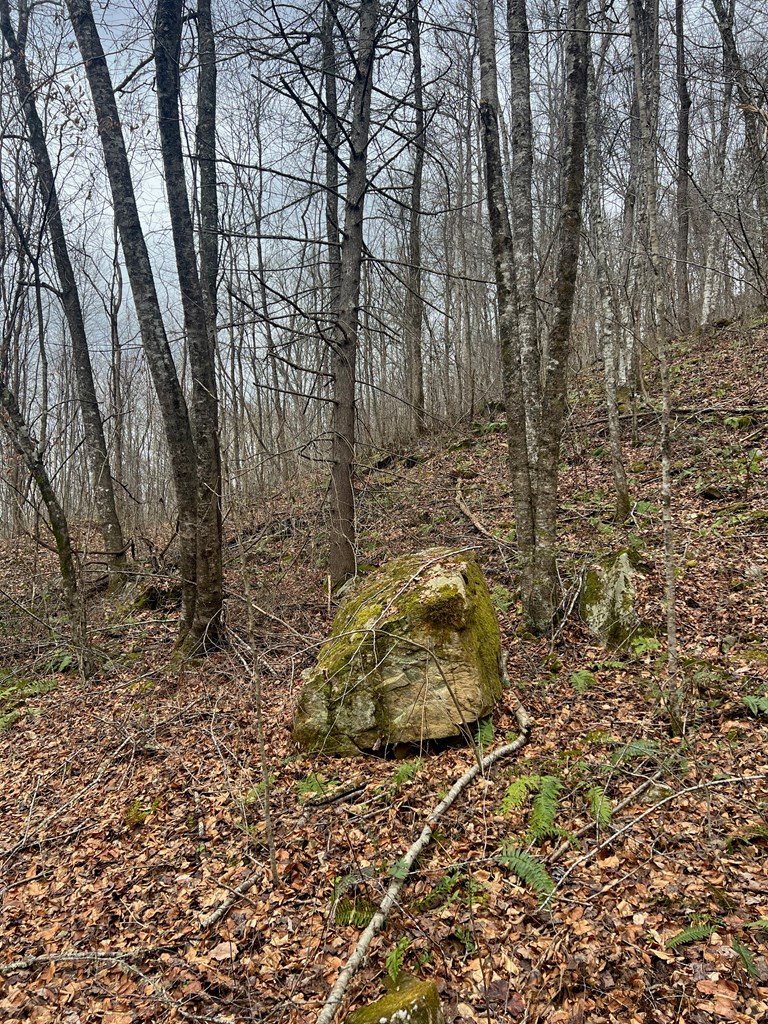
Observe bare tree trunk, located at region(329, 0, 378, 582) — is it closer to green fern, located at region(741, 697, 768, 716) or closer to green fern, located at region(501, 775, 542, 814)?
green fern, located at region(501, 775, 542, 814)

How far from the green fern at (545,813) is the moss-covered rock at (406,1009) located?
1147 mm

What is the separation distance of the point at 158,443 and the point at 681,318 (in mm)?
19690

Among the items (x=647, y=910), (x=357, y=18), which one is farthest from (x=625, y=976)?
(x=357, y=18)

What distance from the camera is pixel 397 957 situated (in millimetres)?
2928

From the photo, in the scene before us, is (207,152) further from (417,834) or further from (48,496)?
(417,834)

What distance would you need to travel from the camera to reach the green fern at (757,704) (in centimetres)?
398

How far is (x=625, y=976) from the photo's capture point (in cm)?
262

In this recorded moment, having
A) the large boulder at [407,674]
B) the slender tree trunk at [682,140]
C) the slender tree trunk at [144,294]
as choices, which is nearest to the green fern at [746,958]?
the large boulder at [407,674]

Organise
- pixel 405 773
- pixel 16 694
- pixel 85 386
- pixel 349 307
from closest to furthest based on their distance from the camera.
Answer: pixel 405 773 < pixel 16 694 < pixel 349 307 < pixel 85 386

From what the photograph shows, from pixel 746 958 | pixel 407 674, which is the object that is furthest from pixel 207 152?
pixel 746 958

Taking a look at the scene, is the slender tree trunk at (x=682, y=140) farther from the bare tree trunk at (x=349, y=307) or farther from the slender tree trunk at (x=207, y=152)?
the slender tree trunk at (x=207, y=152)

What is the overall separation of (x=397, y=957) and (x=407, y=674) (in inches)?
78.4

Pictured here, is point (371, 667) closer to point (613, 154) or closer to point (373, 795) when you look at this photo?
point (373, 795)

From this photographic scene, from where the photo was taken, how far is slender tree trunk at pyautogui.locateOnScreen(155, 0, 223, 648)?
6887 mm
